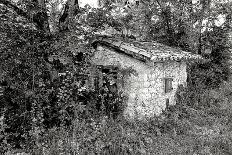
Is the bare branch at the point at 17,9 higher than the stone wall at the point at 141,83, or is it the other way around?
the bare branch at the point at 17,9

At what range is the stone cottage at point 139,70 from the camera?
359 inches

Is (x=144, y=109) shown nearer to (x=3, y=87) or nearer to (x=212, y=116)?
(x=212, y=116)

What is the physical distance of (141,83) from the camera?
9.27m

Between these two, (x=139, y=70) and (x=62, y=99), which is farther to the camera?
(x=139, y=70)

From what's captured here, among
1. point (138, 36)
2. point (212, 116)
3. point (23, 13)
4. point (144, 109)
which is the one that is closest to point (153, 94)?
point (144, 109)

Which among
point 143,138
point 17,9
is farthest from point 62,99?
point 17,9

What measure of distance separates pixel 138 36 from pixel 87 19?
11369 millimetres

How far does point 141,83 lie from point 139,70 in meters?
0.49

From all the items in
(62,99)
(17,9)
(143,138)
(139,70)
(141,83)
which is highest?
(17,9)

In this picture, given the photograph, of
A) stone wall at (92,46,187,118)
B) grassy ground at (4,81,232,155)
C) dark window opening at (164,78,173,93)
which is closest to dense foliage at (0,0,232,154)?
grassy ground at (4,81,232,155)

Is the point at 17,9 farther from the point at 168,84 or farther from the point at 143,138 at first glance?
the point at 168,84

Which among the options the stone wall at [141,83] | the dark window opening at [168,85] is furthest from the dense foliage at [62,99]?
the dark window opening at [168,85]

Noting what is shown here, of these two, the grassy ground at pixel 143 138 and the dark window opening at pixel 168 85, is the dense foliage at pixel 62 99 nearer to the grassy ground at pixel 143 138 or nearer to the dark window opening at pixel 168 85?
the grassy ground at pixel 143 138

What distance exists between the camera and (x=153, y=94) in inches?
380
